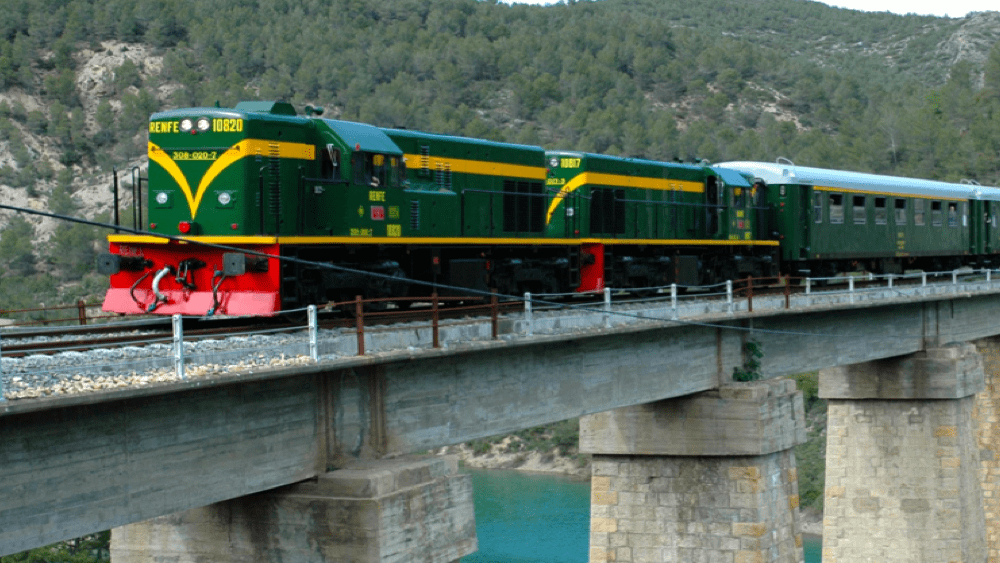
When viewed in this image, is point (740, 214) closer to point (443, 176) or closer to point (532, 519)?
point (443, 176)

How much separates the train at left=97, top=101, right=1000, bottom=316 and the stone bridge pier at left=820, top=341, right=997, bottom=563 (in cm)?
415

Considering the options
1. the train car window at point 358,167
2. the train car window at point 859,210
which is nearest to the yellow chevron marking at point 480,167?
the train car window at point 358,167

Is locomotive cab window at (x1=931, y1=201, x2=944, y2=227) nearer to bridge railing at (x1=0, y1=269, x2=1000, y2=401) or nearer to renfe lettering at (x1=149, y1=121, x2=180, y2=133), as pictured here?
bridge railing at (x1=0, y1=269, x2=1000, y2=401)

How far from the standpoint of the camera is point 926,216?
125 feet

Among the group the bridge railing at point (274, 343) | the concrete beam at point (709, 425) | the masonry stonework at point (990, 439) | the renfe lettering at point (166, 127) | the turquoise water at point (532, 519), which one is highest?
the renfe lettering at point (166, 127)

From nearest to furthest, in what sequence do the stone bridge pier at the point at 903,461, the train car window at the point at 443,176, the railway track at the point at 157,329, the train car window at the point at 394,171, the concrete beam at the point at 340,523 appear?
1. the railway track at the point at 157,329
2. the concrete beam at the point at 340,523
3. the train car window at the point at 394,171
4. the train car window at the point at 443,176
5. the stone bridge pier at the point at 903,461

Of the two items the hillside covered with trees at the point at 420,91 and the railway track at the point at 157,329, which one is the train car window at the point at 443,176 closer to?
the railway track at the point at 157,329

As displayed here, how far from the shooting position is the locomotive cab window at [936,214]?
38.7 metres

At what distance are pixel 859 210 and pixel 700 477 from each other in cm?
1554

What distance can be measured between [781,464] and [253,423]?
12.9m

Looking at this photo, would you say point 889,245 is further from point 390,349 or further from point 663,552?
point 390,349

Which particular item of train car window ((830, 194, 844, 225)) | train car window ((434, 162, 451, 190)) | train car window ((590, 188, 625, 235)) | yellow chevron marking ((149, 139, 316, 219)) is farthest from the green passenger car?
yellow chevron marking ((149, 139, 316, 219))

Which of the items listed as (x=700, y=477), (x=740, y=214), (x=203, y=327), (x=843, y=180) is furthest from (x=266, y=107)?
(x=843, y=180)

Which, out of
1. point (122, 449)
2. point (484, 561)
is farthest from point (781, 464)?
point (484, 561)
